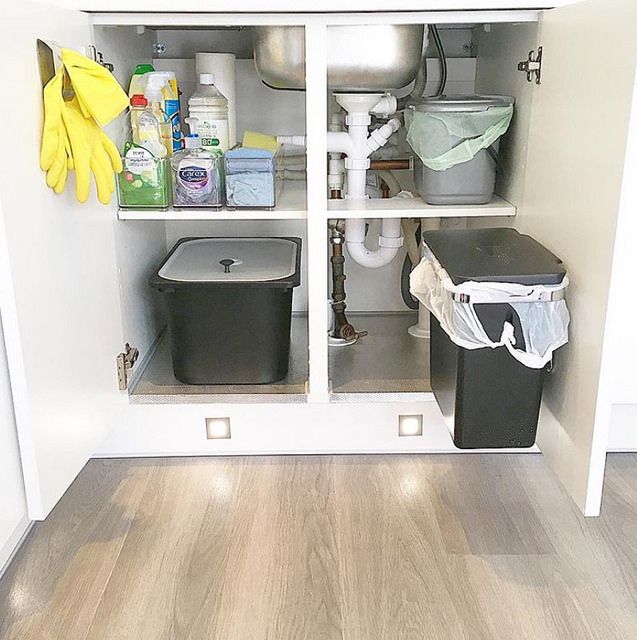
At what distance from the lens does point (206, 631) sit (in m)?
1.20

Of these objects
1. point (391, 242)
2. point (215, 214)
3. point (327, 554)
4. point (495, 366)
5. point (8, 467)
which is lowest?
point (327, 554)

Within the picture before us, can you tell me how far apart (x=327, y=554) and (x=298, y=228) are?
3.40 ft

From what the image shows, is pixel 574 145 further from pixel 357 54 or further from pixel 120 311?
pixel 120 311

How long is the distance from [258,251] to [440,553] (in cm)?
86

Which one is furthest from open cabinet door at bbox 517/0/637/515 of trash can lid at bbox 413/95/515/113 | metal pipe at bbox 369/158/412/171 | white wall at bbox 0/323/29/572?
white wall at bbox 0/323/29/572

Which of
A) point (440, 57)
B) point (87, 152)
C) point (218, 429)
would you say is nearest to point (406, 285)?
point (440, 57)

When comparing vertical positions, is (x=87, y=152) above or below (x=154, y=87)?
below

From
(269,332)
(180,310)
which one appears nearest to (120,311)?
(180,310)

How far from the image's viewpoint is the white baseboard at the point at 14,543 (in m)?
1.34

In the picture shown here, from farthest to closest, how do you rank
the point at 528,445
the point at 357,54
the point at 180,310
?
the point at 180,310
the point at 357,54
the point at 528,445

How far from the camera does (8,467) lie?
3.83 feet

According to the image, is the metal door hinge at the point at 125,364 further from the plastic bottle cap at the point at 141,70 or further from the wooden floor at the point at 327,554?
the plastic bottle cap at the point at 141,70

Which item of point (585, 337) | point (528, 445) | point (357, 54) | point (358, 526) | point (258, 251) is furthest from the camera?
point (258, 251)

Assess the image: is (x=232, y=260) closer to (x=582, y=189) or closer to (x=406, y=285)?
(x=406, y=285)
